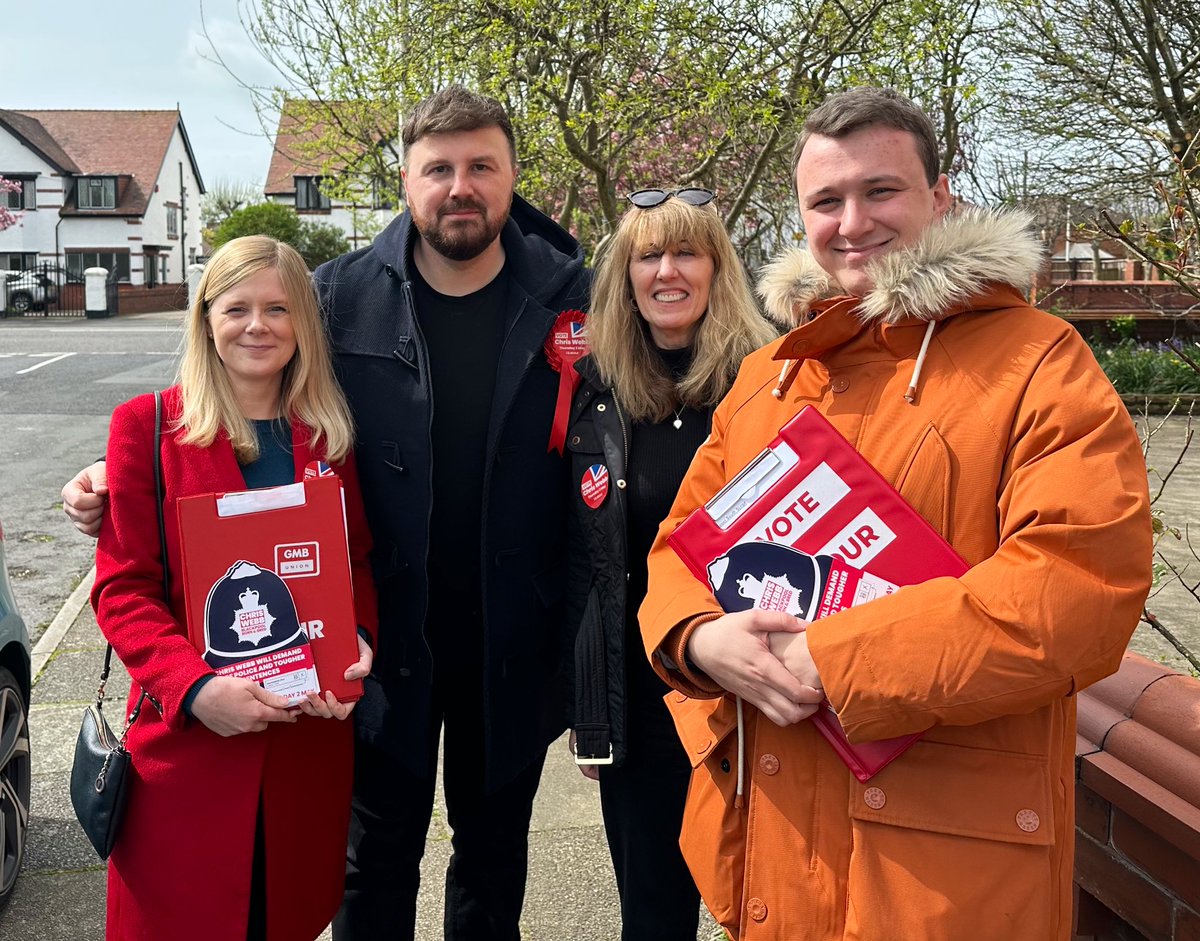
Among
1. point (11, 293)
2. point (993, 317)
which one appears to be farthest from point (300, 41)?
point (11, 293)

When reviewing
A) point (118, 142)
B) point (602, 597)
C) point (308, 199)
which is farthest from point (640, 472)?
point (118, 142)

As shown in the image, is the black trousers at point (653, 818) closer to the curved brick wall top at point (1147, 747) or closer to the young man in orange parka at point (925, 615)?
the young man in orange parka at point (925, 615)

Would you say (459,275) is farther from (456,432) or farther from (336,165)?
(336,165)

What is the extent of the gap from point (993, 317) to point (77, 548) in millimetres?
8013

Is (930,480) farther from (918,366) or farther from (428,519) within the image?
(428,519)

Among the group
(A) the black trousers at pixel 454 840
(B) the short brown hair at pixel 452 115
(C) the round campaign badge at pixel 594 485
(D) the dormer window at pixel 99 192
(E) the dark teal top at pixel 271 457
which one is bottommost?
(A) the black trousers at pixel 454 840

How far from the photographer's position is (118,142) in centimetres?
5325

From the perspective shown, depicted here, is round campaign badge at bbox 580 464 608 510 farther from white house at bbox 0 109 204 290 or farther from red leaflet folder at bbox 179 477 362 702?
white house at bbox 0 109 204 290

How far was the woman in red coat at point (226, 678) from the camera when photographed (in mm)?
2432

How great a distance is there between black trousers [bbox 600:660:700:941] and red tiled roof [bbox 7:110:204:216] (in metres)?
54.1

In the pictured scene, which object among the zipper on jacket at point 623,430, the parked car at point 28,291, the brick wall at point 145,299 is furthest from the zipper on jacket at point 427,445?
the parked car at point 28,291

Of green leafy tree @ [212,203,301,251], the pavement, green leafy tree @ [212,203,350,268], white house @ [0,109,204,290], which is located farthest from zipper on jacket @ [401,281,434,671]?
white house @ [0,109,204,290]

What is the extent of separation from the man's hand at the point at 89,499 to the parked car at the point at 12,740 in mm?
1105

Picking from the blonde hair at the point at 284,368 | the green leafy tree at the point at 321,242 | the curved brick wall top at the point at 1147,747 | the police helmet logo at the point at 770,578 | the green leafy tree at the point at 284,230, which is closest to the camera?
the police helmet logo at the point at 770,578
